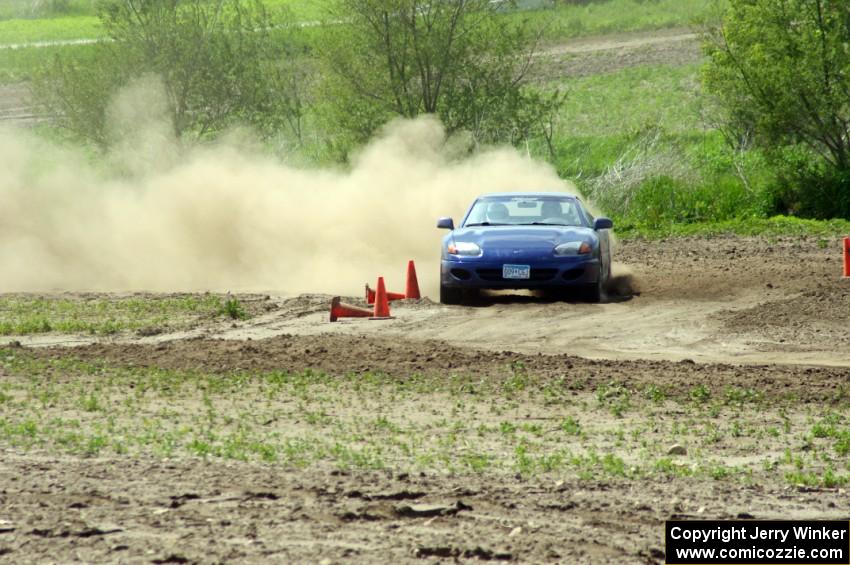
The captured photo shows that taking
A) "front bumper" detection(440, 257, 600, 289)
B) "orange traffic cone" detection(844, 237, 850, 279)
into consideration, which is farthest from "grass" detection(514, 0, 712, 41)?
"front bumper" detection(440, 257, 600, 289)

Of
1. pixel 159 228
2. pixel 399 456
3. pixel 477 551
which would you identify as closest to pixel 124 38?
pixel 159 228

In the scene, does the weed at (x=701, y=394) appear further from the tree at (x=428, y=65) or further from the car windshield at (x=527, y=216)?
the tree at (x=428, y=65)

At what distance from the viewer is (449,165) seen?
1116 inches

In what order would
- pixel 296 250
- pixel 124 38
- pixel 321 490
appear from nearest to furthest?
pixel 321 490 < pixel 296 250 < pixel 124 38

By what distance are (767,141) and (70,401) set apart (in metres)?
21.7

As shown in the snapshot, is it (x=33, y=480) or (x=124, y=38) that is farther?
(x=124, y=38)

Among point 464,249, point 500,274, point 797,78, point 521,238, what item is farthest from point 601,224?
point 797,78

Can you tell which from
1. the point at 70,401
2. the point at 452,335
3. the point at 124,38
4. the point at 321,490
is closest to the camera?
the point at 321,490

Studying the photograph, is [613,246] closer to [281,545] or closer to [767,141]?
→ [767,141]

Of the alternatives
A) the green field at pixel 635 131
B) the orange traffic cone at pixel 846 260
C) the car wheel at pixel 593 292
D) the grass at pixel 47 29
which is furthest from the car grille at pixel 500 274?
the grass at pixel 47 29

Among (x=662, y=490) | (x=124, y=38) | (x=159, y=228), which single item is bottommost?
(x=662, y=490)

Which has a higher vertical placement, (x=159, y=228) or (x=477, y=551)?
(x=159, y=228)

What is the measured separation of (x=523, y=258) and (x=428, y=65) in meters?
17.8

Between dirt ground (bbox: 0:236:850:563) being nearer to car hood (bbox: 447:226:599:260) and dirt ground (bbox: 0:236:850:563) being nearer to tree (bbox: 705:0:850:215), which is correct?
car hood (bbox: 447:226:599:260)
